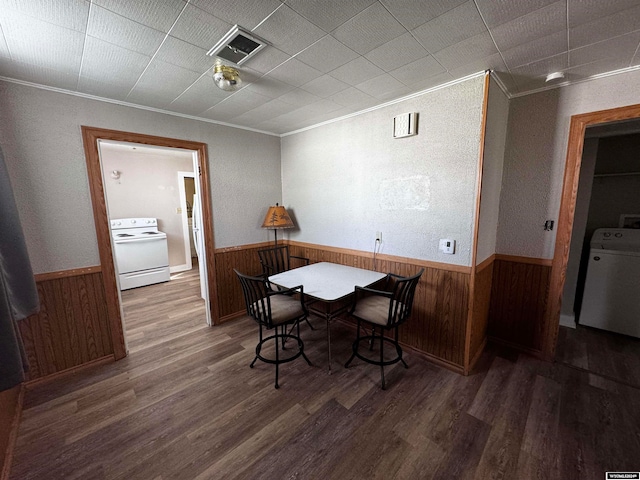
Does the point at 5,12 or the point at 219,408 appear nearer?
the point at 5,12

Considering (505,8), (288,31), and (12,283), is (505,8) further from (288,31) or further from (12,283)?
(12,283)

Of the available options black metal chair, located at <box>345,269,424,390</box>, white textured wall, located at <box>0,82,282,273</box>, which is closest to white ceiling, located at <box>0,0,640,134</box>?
white textured wall, located at <box>0,82,282,273</box>

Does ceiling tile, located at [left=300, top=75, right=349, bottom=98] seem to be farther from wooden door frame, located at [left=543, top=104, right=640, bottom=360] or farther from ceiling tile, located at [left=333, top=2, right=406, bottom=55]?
wooden door frame, located at [left=543, top=104, right=640, bottom=360]

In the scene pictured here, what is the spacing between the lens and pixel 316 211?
3234 mm

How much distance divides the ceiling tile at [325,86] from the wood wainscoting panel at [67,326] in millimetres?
2517

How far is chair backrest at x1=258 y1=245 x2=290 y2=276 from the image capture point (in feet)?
10.3

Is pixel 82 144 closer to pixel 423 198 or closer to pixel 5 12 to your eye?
pixel 5 12

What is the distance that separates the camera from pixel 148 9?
1.22 m

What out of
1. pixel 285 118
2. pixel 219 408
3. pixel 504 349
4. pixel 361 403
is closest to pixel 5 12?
pixel 285 118

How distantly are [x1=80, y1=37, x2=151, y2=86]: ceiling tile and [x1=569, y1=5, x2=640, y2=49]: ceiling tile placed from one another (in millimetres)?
2561

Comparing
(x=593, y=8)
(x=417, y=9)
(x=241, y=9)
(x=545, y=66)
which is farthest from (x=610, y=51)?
(x=241, y=9)

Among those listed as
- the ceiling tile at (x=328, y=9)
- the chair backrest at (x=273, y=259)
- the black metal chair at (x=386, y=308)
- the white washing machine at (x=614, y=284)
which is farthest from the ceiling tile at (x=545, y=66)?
the chair backrest at (x=273, y=259)

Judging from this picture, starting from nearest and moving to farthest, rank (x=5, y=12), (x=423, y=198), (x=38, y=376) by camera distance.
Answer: (x=5, y=12) → (x=38, y=376) → (x=423, y=198)

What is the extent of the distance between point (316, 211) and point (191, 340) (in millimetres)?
2045
